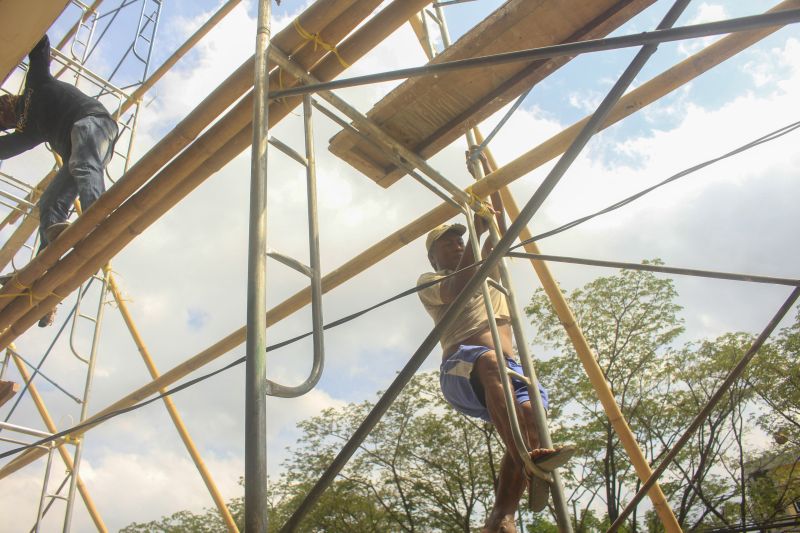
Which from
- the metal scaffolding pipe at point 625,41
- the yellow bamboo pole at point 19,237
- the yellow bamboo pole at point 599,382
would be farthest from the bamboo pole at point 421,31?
the yellow bamboo pole at point 19,237

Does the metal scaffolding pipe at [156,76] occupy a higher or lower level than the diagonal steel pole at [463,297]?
higher

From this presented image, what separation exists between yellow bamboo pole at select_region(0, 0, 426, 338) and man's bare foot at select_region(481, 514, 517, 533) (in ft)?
6.86

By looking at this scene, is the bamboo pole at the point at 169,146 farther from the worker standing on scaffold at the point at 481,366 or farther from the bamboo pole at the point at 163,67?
the bamboo pole at the point at 163,67

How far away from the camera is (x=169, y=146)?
3.06 meters

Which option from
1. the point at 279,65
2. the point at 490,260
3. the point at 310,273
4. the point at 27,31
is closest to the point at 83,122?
the point at 27,31

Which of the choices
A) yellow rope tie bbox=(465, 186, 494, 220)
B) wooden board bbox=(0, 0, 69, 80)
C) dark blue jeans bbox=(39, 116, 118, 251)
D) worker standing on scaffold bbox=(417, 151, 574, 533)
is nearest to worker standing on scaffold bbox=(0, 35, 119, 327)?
dark blue jeans bbox=(39, 116, 118, 251)

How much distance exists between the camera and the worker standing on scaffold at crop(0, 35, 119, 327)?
3938 millimetres

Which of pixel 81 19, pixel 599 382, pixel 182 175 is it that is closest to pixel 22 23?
pixel 182 175

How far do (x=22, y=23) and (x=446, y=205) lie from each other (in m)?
2.14

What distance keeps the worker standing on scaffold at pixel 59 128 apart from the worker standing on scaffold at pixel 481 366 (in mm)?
2297

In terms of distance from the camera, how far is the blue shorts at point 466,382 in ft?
9.74

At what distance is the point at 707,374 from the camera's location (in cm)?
1555

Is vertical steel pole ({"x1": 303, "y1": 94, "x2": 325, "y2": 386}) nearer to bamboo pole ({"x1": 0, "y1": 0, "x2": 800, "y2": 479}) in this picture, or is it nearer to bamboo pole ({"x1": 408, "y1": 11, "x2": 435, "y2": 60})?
bamboo pole ({"x1": 0, "y1": 0, "x2": 800, "y2": 479})

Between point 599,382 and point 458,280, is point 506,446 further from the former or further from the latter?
point 599,382
